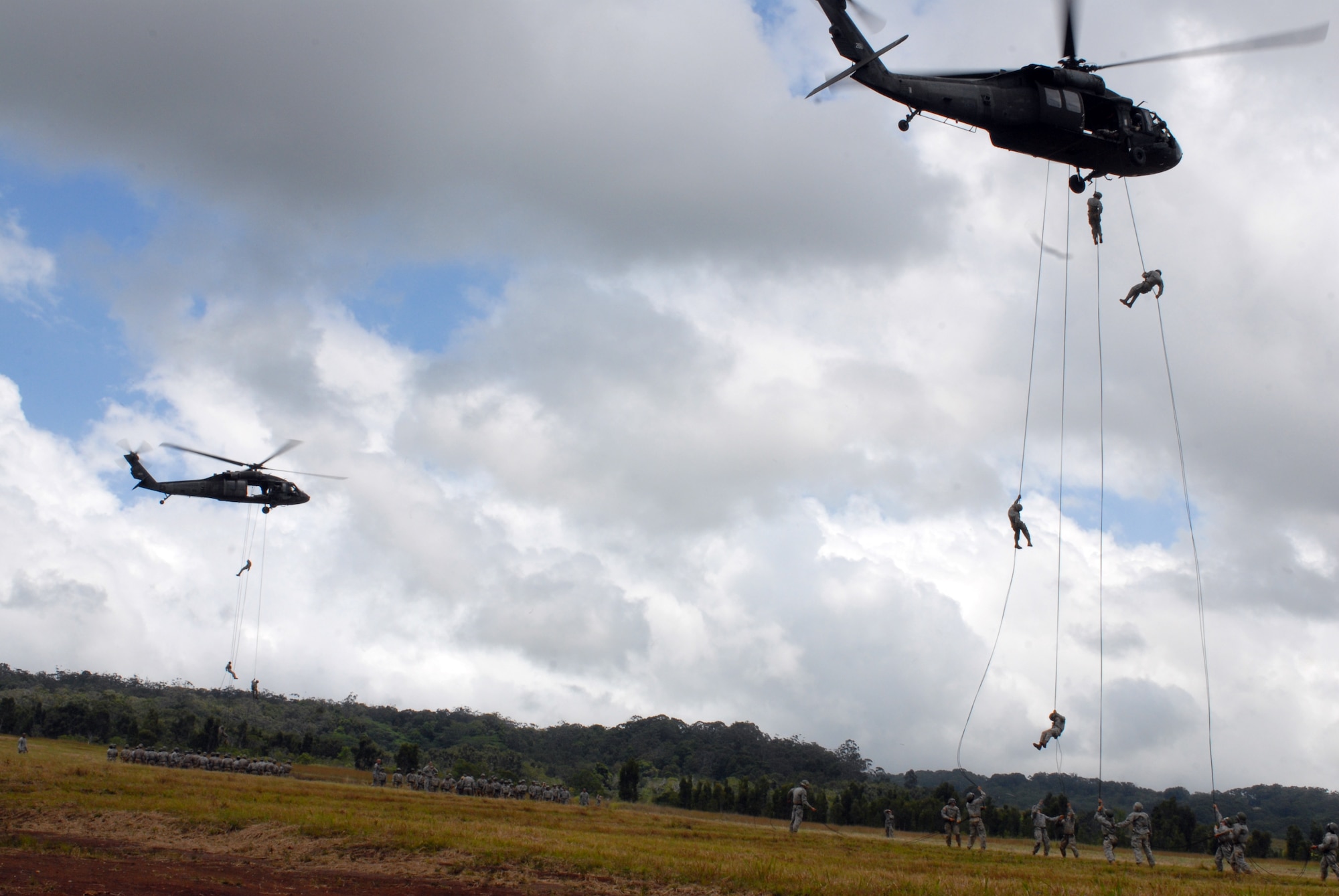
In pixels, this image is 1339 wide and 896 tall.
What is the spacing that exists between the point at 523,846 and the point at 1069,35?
23.0 metres

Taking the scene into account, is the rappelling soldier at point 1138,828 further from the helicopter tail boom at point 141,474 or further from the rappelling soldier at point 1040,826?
the helicopter tail boom at point 141,474

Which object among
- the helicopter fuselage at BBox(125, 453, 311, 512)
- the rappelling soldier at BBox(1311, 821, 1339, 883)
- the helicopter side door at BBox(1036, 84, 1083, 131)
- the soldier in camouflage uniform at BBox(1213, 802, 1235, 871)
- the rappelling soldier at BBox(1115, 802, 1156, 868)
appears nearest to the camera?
the rappelling soldier at BBox(1311, 821, 1339, 883)

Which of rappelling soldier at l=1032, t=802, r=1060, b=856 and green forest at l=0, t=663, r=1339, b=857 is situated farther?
green forest at l=0, t=663, r=1339, b=857

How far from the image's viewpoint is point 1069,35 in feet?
81.1

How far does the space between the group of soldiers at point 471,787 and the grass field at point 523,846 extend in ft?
45.6

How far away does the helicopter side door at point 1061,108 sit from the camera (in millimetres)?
23859

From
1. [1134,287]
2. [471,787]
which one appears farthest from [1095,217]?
[471,787]

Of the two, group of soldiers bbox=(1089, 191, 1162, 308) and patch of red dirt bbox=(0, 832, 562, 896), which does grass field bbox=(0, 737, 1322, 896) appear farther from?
group of soldiers bbox=(1089, 191, 1162, 308)

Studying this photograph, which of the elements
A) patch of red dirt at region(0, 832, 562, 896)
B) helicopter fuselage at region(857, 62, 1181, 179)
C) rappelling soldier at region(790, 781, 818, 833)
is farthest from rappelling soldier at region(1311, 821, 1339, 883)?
patch of red dirt at region(0, 832, 562, 896)

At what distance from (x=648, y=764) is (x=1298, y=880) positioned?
3293 inches

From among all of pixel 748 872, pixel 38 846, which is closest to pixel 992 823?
pixel 748 872

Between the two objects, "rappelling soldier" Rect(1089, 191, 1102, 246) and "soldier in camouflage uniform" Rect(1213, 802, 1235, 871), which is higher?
"rappelling soldier" Rect(1089, 191, 1102, 246)

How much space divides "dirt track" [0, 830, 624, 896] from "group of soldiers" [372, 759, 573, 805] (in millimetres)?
25698

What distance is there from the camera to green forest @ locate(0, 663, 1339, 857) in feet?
189
